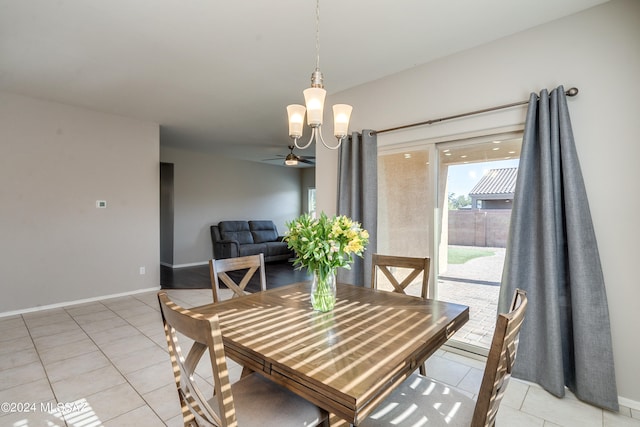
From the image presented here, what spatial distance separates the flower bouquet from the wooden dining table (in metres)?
0.11

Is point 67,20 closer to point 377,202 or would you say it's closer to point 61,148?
point 61,148

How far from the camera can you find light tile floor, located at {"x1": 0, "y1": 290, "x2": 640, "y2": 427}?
1.88 metres

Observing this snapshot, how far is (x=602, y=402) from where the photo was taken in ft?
6.43

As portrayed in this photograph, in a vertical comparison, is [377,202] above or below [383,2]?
below

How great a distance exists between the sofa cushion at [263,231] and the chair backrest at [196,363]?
6.80 meters

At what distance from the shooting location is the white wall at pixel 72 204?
3770 mm

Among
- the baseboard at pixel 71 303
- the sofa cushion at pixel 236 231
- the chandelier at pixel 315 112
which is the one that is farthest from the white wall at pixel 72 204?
the chandelier at pixel 315 112

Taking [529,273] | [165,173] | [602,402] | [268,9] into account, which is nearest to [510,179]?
[529,273]

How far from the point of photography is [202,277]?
19.5 feet

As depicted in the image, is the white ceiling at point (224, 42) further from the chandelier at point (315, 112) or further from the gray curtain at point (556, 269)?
the gray curtain at point (556, 269)

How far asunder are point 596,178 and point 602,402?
4.85ft

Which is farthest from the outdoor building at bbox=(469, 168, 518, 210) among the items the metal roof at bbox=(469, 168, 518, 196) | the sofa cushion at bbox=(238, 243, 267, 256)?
the sofa cushion at bbox=(238, 243, 267, 256)

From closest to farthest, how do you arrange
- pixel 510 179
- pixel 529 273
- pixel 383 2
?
pixel 383 2 → pixel 529 273 → pixel 510 179

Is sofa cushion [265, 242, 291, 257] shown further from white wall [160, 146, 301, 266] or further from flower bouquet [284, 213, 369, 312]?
flower bouquet [284, 213, 369, 312]
